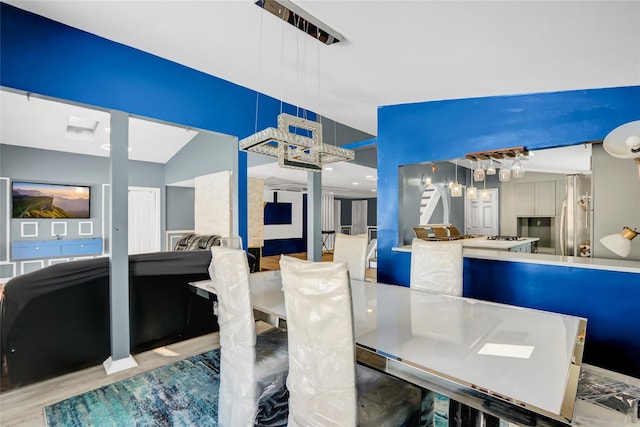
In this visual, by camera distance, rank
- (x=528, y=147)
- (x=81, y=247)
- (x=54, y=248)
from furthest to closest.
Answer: (x=81, y=247)
(x=54, y=248)
(x=528, y=147)

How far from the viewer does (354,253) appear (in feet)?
10.4

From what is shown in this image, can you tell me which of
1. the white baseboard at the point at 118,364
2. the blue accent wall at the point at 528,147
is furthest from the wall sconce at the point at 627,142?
the white baseboard at the point at 118,364

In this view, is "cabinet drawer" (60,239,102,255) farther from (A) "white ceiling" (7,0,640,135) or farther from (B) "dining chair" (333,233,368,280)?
(B) "dining chair" (333,233,368,280)

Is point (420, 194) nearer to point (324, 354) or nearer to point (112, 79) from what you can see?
point (112, 79)

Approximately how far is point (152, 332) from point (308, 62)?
9.50 feet

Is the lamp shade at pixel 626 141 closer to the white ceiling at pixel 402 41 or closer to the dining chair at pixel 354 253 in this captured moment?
the white ceiling at pixel 402 41

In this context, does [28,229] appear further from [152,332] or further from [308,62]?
[308,62]

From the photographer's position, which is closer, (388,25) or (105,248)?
(388,25)

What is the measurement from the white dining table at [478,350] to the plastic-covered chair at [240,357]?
173mm

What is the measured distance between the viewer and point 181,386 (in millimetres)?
2303

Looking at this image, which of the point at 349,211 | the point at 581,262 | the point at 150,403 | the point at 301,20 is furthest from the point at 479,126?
the point at 349,211

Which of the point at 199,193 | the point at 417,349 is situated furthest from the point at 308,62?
the point at 199,193

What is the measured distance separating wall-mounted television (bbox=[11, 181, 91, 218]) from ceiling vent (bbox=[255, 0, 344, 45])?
20.1ft

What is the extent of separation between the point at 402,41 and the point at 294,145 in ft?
3.56
